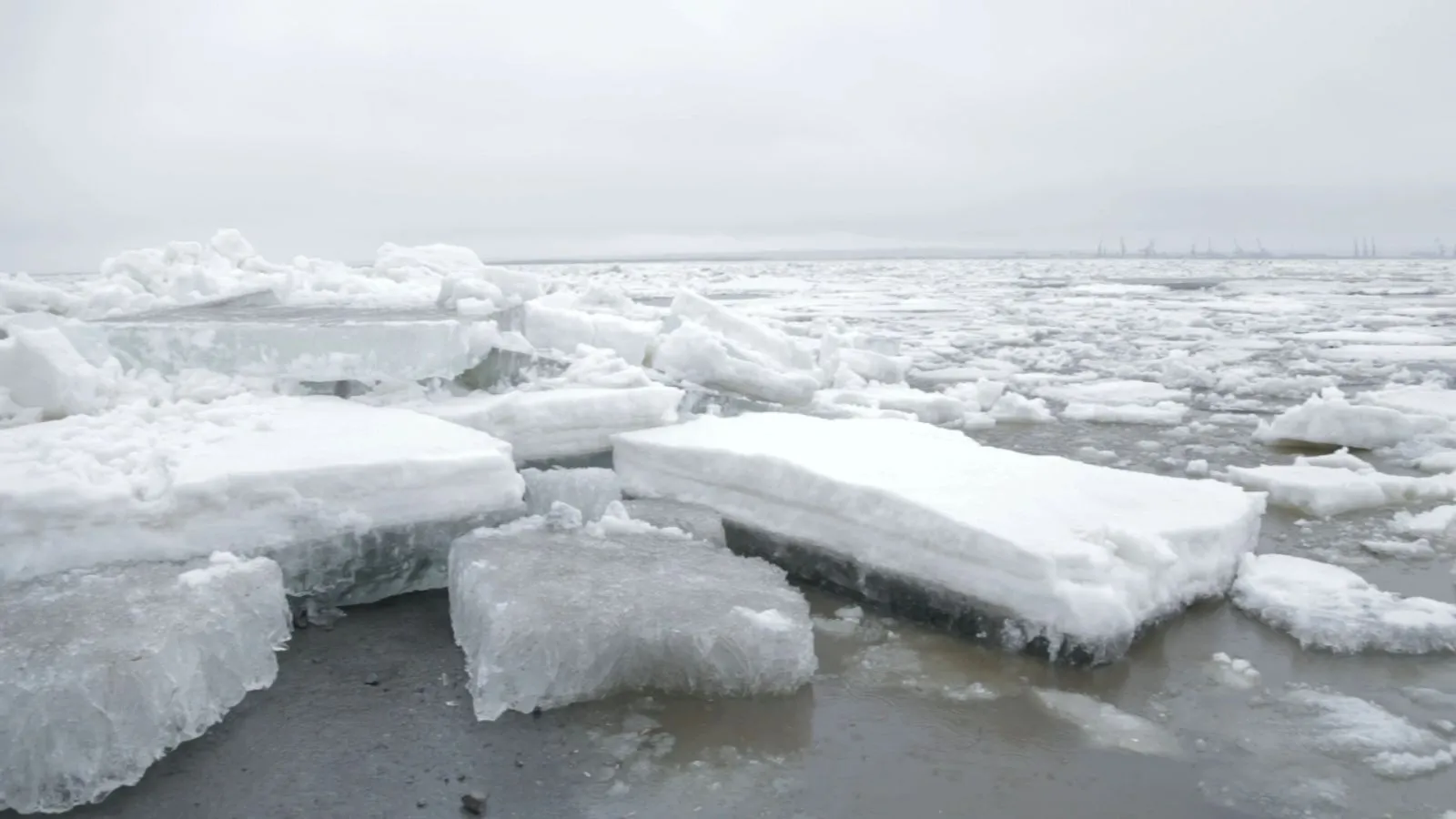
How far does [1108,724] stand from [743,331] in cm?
591

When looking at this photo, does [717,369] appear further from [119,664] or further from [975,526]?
[119,664]

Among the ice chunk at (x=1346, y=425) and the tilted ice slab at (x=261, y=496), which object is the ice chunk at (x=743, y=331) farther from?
the tilted ice slab at (x=261, y=496)

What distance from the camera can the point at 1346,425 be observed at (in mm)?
6922

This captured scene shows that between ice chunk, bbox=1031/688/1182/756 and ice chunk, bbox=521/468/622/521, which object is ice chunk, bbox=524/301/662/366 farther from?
ice chunk, bbox=1031/688/1182/756

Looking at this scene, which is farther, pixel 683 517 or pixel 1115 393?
pixel 1115 393

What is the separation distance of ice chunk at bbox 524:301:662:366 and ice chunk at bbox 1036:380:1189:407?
4124 mm

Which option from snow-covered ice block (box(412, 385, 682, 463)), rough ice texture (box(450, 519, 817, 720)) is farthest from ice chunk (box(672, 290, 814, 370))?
rough ice texture (box(450, 519, 817, 720))

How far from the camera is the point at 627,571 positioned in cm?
374

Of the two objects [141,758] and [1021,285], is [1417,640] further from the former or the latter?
[1021,285]

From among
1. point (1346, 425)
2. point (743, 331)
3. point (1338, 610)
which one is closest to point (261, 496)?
point (1338, 610)

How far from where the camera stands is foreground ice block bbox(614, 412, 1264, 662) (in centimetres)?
351

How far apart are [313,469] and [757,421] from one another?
2634 millimetres

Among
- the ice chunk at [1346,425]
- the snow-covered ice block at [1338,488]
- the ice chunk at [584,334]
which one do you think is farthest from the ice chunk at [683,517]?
the ice chunk at [1346,425]

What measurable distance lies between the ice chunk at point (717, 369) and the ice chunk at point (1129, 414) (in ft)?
8.29
